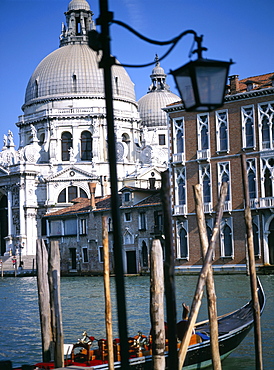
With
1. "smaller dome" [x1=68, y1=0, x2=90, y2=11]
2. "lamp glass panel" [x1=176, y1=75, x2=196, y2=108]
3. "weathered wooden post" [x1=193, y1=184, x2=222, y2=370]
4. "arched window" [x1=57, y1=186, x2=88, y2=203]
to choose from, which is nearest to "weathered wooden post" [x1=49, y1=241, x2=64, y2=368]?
"weathered wooden post" [x1=193, y1=184, x2=222, y2=370]

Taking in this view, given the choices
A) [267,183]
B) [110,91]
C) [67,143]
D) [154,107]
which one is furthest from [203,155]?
[154,107]

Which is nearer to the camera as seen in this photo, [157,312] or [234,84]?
A: [157,312]

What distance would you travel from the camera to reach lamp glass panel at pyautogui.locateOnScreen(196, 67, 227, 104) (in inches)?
173

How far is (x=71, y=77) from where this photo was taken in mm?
56719

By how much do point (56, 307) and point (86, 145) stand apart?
4685 cm

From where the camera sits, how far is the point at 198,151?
28.8 m

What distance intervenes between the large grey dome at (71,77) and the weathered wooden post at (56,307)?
152 ft

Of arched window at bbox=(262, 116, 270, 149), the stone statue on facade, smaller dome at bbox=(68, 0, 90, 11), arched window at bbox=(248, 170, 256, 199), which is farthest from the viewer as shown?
smaller dome at bbox=(68, 0, 90, 11)

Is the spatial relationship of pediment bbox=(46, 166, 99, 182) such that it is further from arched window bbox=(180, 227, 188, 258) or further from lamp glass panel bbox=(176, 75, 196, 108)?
lamp glass panel bbox=(176, 75, 196, 108)

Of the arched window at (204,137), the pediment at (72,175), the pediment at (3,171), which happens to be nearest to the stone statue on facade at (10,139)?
the pediment at (3,171)

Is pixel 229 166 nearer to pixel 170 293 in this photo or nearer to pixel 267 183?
pixel 267 183

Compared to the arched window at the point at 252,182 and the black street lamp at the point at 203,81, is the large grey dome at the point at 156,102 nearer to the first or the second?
the arched window at the point at 252,182

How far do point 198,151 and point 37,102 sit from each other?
31187 millimetres

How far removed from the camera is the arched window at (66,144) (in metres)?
56.8
